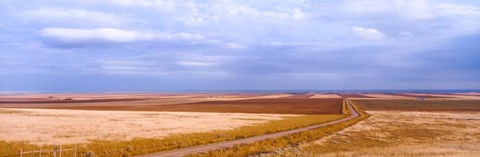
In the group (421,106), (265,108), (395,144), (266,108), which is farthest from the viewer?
(421,106)

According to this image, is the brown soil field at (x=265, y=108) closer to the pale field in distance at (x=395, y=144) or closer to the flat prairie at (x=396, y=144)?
the flat prairie at (x=396, y=144)

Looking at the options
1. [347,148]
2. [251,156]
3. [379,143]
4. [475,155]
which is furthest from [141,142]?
[475,155]

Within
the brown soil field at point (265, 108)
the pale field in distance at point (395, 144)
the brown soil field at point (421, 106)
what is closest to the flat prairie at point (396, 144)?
the pale field in distance at point (395, 144)

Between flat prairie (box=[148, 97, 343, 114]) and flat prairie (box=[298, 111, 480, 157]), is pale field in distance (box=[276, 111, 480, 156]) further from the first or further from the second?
flat prairie (box=[148, 97, 343, 114])

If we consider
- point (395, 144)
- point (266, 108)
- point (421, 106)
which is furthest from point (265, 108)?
point (395, 144)

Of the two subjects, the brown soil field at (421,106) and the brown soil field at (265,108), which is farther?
the brown soil field at (421,106)

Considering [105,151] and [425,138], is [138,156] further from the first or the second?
[425,138]

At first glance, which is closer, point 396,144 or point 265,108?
point 396,144

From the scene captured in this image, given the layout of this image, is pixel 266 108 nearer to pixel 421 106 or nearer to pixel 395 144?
pixel 421 106

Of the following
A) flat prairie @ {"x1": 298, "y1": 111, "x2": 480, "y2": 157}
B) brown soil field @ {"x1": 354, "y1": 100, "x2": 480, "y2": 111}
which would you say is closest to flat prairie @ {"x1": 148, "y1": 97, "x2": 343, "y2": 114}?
brown soil field @ {"x1": 354, "y1": 100, "x2": 480, "y2": 111}

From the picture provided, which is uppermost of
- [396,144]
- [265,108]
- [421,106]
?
[265,108]

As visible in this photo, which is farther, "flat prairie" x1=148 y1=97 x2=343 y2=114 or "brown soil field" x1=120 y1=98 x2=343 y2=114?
"brown soil field" x1=120 y1=98 x2=343 y2=114

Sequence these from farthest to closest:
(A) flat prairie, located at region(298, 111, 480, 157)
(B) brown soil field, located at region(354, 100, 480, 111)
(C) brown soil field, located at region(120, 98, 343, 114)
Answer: (B) brown soil field, located at region(354, 100, 480, 111)
(C) brown soil field, located at region(120, 98, 343, 114)
(A) flat prairie, located at region(298, 111, 480, 157)

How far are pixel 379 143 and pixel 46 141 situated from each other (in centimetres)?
2760
